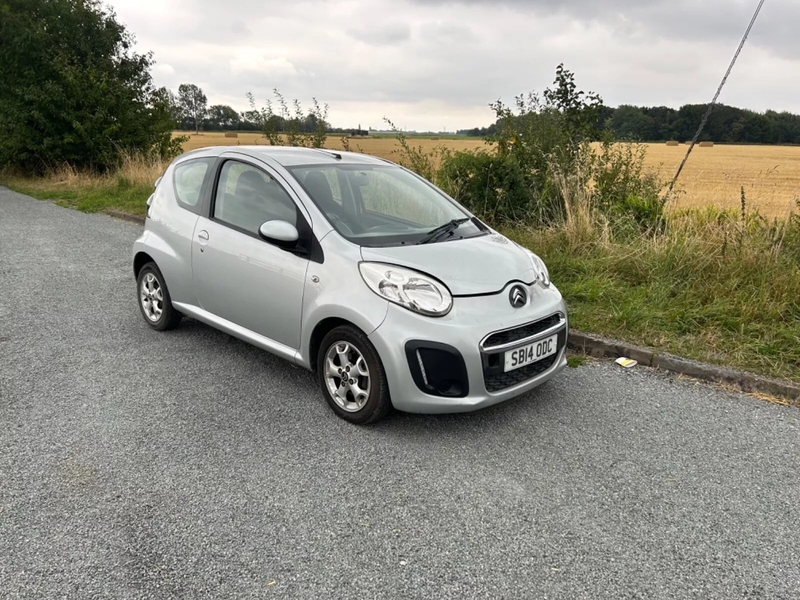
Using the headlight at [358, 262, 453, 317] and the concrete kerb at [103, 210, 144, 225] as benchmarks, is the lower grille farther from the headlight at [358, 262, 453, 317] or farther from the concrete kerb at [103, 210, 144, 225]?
the concrete kerb at [103, 210, 144, 225]

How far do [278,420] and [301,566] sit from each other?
132 centimetres

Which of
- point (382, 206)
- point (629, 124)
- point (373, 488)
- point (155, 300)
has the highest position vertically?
point (629, 124)

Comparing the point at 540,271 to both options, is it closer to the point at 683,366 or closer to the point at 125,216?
the point at 683,366

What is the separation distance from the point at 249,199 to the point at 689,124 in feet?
90.4

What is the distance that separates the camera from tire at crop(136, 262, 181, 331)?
4.95 metres

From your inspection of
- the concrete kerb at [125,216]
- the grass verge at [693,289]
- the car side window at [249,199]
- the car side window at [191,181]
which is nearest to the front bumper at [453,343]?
the car side window at [249,199]

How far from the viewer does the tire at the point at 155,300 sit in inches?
195

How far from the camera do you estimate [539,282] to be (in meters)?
3.87

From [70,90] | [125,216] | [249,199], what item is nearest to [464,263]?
[249,199]

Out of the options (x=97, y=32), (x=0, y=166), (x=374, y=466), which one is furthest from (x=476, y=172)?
(x=0, y=166)

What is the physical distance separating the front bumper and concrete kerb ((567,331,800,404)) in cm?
162

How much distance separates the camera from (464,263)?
3.58 metres

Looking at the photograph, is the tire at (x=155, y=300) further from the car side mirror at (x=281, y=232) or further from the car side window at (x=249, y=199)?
the car side mirror at (x=281, y=232)

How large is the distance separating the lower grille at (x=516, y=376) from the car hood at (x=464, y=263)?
485mm
